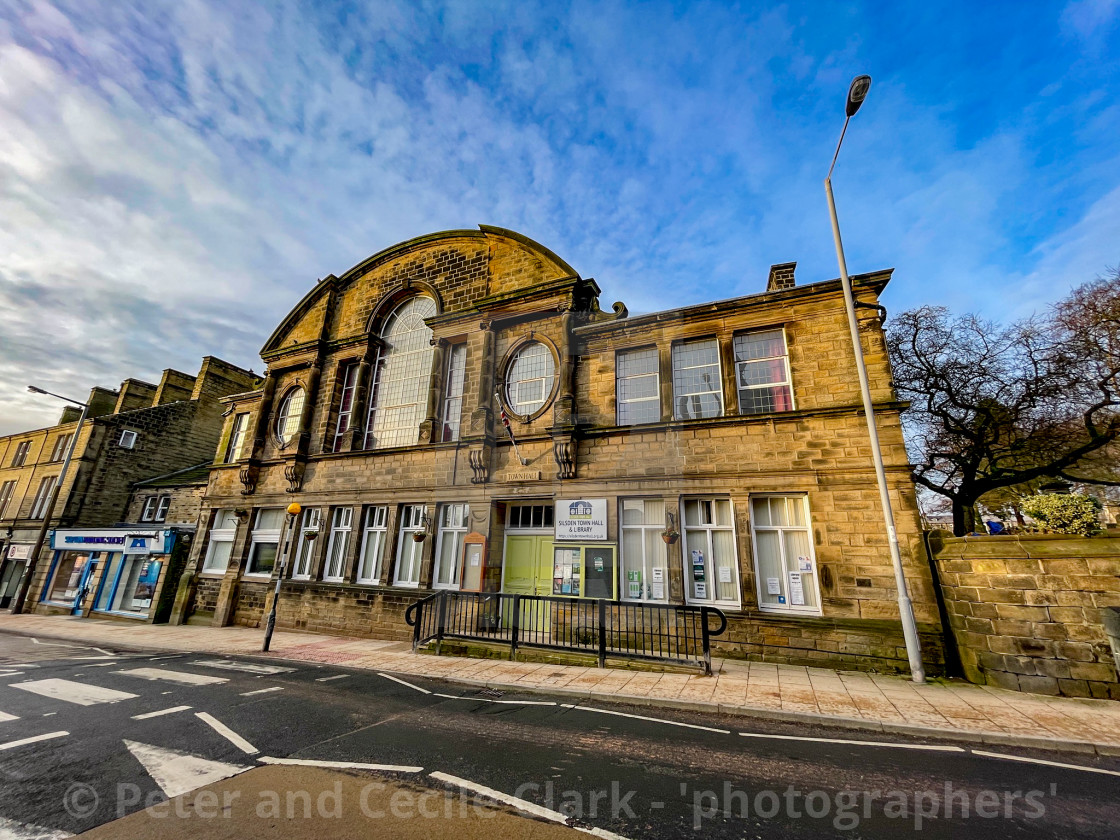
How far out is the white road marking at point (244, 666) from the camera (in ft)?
29.3

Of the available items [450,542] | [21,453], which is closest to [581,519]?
[450,542]

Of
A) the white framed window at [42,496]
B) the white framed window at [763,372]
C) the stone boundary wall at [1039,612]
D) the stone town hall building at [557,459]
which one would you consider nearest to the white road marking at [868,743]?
the stone boundary wall at [1039,612]

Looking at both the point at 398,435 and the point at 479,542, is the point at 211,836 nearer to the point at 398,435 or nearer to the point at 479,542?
the point at 479,542

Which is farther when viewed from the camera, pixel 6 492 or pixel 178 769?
pixel 6 492

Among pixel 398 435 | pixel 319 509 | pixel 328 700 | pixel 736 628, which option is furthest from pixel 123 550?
pixel 736 628

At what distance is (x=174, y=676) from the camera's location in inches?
329

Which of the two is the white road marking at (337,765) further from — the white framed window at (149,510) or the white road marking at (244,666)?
the white framed window at (149,510)

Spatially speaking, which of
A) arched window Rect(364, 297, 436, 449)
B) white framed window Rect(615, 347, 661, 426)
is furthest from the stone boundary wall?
arched window Rect(364, 297, 436, 449)

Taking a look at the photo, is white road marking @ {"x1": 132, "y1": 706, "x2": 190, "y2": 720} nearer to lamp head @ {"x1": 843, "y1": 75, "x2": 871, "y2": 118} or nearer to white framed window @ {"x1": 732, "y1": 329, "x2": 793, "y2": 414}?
white framed window @ {"x1": 732, "y1": 329, "x2": 793, "y2": 414}

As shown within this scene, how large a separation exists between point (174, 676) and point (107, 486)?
22.7 m

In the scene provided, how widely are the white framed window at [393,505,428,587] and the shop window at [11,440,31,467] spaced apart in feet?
101

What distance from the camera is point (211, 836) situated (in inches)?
122

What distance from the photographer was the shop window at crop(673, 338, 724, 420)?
11.7 metres

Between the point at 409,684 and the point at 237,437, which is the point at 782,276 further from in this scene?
the point at 237,437
